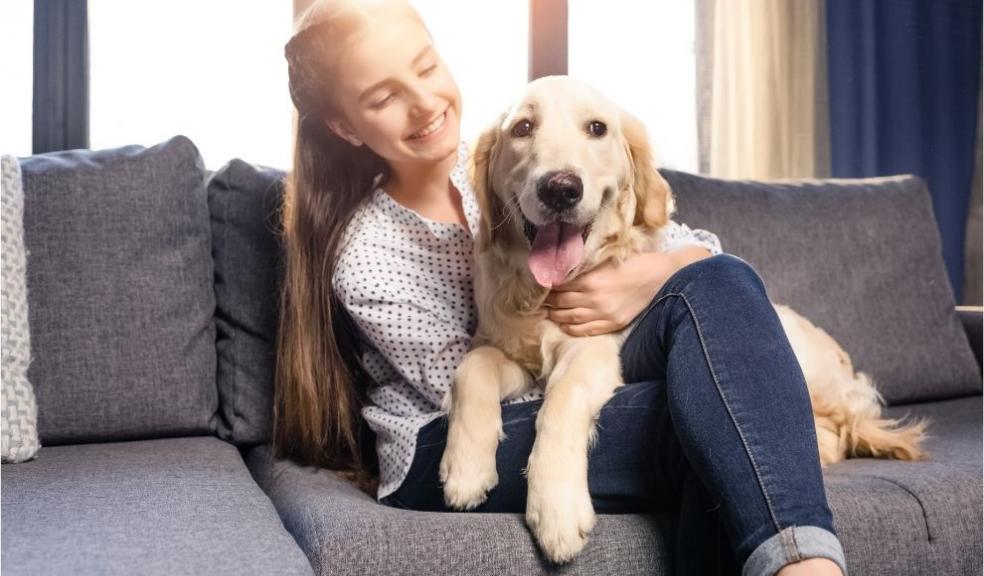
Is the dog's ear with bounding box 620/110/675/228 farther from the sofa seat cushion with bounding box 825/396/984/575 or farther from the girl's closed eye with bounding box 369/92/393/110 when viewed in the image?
the sofa seat cushion with bounding box 825/396/984/575

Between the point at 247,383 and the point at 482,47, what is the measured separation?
1688 millimetres

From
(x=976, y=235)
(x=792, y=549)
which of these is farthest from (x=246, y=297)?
(x=976, y=235)

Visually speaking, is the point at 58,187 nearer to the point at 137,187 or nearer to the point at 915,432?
the point at 137,187

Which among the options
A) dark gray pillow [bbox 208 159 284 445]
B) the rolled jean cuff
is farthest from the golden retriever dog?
dark gray pillow [bbox 208 159 284 445]

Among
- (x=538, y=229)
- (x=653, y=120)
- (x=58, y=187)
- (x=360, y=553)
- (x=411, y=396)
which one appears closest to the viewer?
(x=360, y=553)

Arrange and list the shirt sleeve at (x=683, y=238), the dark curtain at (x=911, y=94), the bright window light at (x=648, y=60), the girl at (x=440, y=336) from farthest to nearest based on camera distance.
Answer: the dark curtain at (x=911, y=94), the bright window light at (x=648, y=60), the shirt sleeve at (x=683, y=238), the girl at (x=440, y=336)

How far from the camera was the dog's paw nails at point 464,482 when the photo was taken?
4.52 feet

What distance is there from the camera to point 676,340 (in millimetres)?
1335

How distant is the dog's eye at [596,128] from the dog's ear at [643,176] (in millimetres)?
76

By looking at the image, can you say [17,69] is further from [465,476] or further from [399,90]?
[465,476]

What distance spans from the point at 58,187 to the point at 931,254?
7.19 ft

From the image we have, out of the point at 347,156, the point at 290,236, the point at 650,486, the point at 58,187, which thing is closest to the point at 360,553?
the point at 650,486

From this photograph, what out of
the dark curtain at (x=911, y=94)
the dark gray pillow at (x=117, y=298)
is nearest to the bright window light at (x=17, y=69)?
the dark gray pillow at (x=117, y=298)

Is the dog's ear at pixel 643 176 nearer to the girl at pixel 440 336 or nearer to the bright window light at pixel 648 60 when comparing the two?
the girl at pixel 440 336
